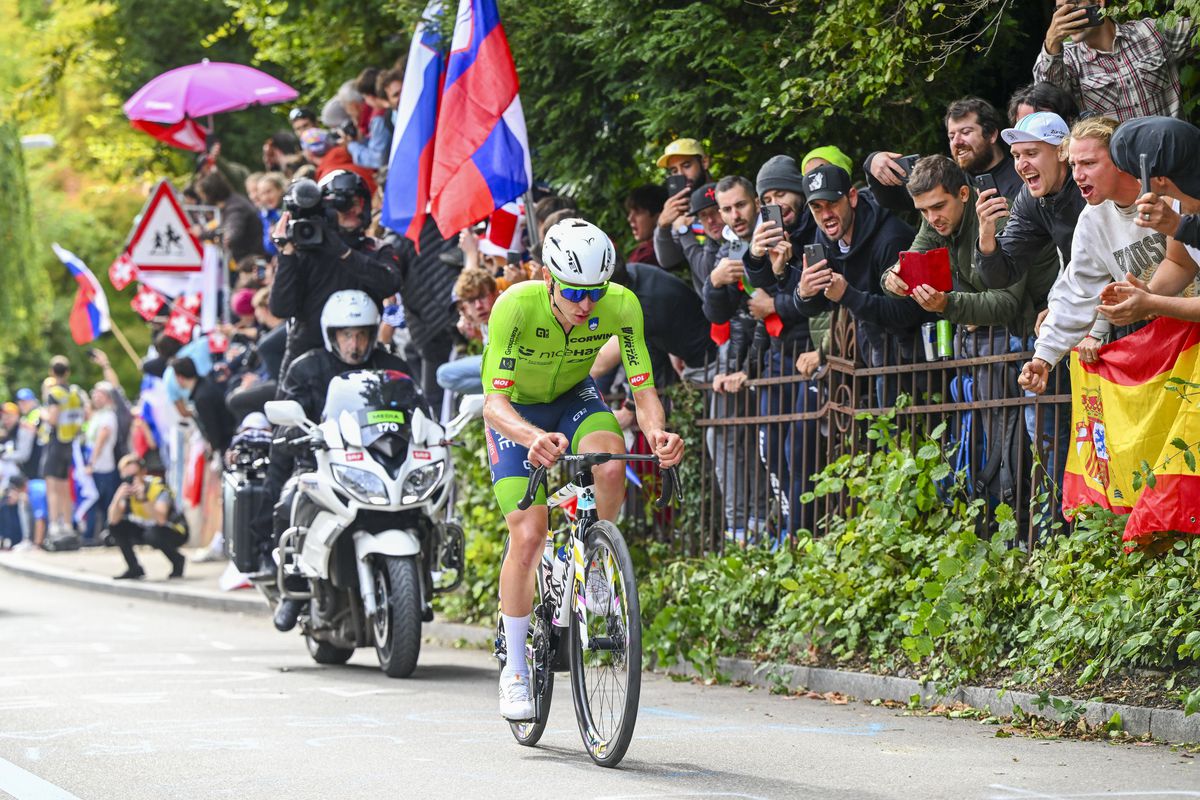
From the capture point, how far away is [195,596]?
18.2 metres

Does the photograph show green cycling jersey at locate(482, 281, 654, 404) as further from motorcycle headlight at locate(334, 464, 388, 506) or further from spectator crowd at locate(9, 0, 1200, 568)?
motorcycle headlight at locate(334, 464, 388, 506)

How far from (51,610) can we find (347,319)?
7.54 metres

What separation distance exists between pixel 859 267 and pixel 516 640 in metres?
3.38

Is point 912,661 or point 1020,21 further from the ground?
point 1020,21

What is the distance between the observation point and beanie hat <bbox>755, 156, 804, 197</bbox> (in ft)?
35.2

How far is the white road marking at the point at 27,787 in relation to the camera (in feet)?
22.6

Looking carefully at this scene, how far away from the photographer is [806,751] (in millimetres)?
7719

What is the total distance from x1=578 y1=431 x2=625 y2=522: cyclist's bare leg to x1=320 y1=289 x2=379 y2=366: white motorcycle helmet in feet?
12.6

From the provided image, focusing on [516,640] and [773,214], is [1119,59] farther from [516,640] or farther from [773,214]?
[516,640]

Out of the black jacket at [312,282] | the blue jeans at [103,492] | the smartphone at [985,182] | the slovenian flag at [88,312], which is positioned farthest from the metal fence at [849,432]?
the slovenian flag at [88,312]

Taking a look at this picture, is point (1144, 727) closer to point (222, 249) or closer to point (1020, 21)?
point (1020, 21)

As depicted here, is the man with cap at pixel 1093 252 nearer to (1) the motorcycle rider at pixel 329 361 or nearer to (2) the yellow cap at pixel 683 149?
(2) the yellow cap at pixel 683 149

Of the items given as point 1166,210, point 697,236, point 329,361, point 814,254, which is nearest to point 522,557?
point 814,254

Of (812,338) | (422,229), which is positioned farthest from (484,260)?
(812,338)
